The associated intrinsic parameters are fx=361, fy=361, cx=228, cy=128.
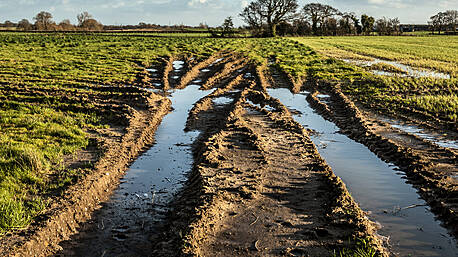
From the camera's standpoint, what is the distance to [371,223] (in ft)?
19.0

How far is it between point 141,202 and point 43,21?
91.7m

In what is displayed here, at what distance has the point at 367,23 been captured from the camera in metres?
90.6

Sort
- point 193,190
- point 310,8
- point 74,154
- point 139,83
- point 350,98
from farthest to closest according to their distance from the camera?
point 310,8 → point 139,83 → point 350,98 → point 74,154 → point 193,190

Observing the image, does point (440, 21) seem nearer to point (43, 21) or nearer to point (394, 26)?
point (394, 26)

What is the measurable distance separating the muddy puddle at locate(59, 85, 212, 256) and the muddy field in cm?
2

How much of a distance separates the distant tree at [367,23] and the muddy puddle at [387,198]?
89396 millimetres

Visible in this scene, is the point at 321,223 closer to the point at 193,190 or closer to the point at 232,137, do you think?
the point at 193,190

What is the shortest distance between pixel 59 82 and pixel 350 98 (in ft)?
42.6

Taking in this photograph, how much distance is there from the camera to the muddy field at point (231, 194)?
5148 mm

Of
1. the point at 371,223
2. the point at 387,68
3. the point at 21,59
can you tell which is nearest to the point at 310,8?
the point at 387,68

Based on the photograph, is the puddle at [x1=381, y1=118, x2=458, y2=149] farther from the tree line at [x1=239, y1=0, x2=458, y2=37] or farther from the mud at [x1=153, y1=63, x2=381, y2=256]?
the tree line at [x1=239, y1=0, x2=458, y2=37]

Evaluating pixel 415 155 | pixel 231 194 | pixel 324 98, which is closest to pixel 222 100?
pixel 324 98

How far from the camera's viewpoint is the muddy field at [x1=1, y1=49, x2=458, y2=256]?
5148 mm

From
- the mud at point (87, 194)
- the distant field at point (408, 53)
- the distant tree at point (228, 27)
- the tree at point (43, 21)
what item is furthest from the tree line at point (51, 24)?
the mud at point (87, 194)
